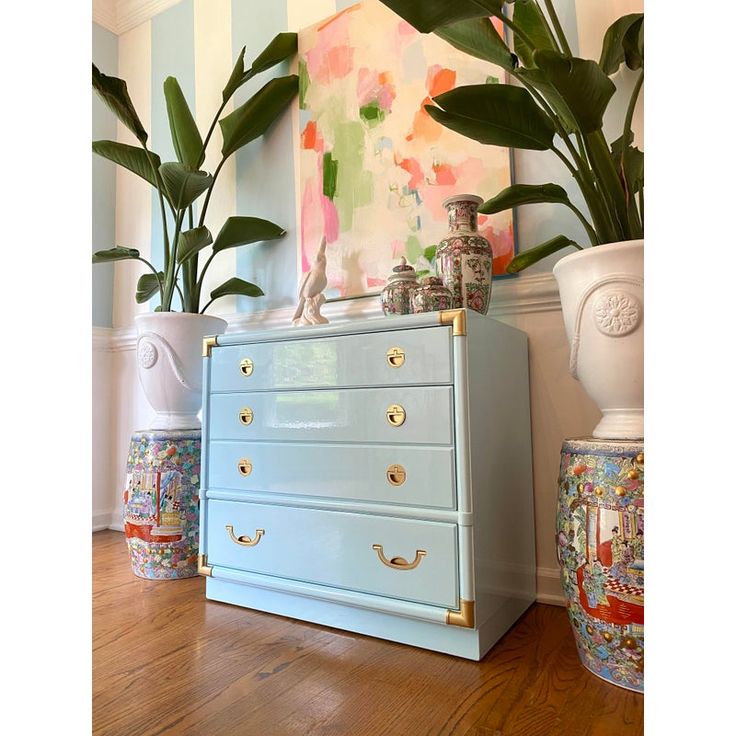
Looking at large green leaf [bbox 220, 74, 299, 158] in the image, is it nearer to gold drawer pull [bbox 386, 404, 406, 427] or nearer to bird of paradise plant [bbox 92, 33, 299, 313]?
bird of paradise plant [bbox 92, 33, 299, 313]

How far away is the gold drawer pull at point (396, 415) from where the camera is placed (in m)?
1.41

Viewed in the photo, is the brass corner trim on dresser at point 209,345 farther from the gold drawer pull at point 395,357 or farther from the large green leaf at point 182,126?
the large green leaf at point 182,126

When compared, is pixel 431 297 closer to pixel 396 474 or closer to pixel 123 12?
pixel 396 474

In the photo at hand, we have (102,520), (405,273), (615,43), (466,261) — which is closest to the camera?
(615,43)

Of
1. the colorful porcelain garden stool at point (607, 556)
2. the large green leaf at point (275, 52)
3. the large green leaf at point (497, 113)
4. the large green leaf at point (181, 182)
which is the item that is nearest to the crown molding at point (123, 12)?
the large green leaf at point (275, 52)

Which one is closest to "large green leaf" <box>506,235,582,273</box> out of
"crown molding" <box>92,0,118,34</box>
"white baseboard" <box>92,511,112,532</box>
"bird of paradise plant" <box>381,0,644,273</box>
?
"bird of paradise plant" <box>381,0,644,273</box>

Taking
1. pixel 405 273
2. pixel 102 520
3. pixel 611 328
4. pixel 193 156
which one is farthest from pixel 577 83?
pixel 102 520

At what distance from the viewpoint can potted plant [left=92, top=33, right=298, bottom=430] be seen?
6.83 ft

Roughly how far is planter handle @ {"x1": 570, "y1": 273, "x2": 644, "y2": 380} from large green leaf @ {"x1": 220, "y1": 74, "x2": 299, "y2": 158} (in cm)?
159

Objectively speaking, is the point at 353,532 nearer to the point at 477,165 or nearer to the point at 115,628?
the point at 115,628

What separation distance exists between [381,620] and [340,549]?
202 mm

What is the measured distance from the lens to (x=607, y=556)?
1142 millimetres

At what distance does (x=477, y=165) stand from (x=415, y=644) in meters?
1.43
